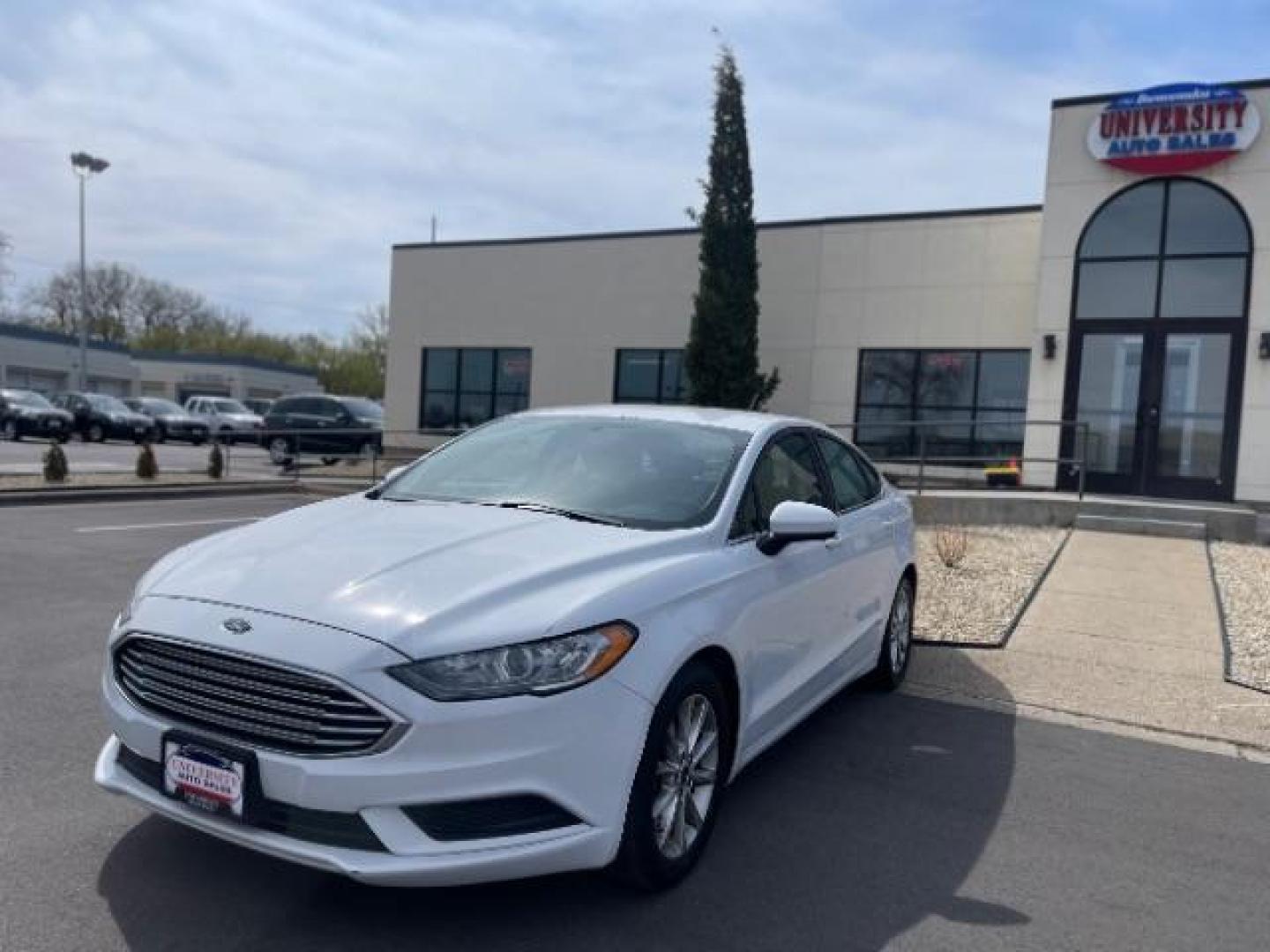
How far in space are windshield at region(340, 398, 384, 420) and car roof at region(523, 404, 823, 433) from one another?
2223cm

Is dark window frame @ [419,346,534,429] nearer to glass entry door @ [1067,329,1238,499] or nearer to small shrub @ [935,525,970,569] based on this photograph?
glass entry door @ [1067,329,1238,499]

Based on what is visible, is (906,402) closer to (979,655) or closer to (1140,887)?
(979,655)

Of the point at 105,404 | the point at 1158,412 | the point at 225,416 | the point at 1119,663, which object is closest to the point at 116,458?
the point at 105,404

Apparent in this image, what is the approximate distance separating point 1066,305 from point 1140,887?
13.7 meters

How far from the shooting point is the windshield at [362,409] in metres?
26.5

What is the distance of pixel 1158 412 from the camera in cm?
1522

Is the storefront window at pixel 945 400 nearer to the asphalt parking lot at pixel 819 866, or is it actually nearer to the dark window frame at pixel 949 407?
the dark window frame at pixel 949 407

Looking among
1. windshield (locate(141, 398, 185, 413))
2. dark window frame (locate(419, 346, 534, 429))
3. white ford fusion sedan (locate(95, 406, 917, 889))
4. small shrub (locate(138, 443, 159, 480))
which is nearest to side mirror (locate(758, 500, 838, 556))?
white ford fusion sedan (locate(95, 406, 917, 889))

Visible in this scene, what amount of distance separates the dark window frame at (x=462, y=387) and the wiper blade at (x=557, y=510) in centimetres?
1882

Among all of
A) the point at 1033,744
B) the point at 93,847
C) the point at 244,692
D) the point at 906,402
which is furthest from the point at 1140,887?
the point at 906,402

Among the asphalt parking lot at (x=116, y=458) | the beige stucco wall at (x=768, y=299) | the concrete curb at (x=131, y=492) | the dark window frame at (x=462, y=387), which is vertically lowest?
the asphalt parking lot at (x=116, y=458)

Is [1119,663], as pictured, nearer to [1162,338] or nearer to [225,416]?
[1162,338]

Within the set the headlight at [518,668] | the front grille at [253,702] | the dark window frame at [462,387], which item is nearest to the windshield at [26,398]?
the dark window frame at [462,387]

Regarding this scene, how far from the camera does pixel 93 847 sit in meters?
3.55
